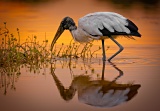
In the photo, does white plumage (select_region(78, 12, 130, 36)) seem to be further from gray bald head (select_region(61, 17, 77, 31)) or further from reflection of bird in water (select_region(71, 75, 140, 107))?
reflection of bird in water (select_region(71, 75, 140, 107))

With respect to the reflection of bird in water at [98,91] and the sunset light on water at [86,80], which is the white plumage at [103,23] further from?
the reflection of bird in water at [98,91]

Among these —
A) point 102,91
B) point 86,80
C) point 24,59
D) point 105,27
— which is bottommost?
point 102,91

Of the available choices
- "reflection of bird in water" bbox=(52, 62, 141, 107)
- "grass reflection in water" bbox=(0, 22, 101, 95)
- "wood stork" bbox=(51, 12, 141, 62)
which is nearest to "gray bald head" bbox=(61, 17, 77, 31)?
"wood stork" bbox=(51, 12, 141, 62)

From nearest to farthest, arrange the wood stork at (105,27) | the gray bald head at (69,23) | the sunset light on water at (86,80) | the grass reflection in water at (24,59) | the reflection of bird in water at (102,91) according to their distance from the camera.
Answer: the sunset light on water at (86,80), the reflection of bird in water at (102,91), the grass reflection in water at (24,59), the wood stork at (105,27), the gray bald head at (69,23)

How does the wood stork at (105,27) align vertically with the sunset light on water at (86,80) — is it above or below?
above

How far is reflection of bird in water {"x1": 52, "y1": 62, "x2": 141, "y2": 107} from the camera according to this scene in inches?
344

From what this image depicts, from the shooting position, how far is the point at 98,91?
30.8ft

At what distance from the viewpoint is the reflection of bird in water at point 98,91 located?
875 cm

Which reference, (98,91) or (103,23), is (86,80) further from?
(103,23)

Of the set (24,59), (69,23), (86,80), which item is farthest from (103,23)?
(86,80)

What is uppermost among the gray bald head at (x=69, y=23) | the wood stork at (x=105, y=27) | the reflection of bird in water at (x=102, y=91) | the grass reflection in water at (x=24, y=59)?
the gray bald head at (x=69, y=23)

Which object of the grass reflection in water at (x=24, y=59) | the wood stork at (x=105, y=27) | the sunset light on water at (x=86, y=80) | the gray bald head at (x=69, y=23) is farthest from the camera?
the gray bald head at (x=69, y=23)

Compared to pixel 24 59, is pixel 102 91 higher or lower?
lower

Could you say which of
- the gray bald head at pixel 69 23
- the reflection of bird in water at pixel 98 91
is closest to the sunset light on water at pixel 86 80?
the reflection of bird in water at pixel 98 91
